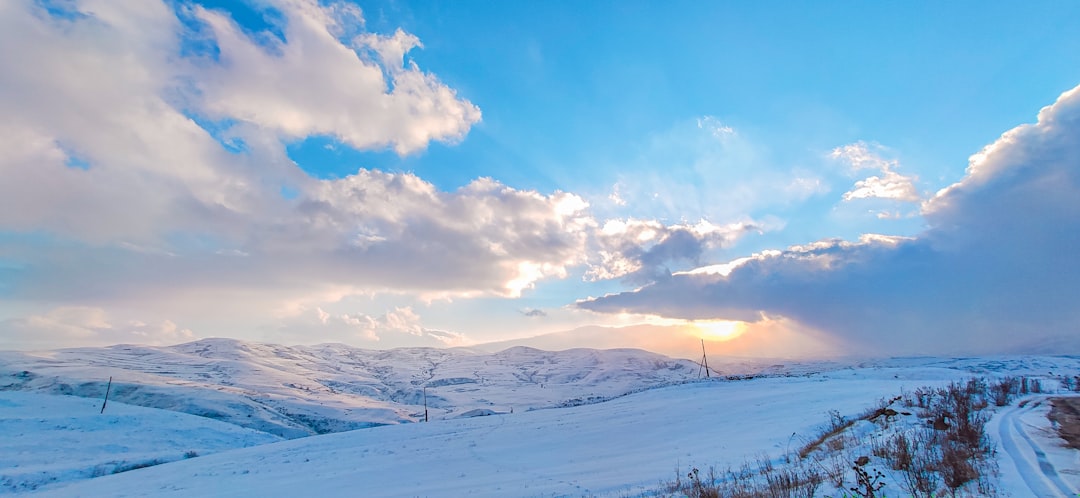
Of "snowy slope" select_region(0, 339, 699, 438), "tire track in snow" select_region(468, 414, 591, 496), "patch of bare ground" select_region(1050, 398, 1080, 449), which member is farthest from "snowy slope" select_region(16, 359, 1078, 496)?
"snowy slope" select_region(0, 339, 699, 438)

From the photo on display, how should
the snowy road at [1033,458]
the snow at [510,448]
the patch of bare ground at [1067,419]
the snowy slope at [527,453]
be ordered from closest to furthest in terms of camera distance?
1. the snowy road at [1033,458]
2. the patch of bare ground at [1067,419]
3. the snow at [510,448]
4. the snowy slope at [527,453]

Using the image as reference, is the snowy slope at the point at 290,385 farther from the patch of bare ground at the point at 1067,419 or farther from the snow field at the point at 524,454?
the patch of bare ground at the point at 1067,419

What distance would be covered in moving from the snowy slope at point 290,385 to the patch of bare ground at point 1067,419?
5430 centimetres

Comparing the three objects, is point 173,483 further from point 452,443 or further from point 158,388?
point 158,388

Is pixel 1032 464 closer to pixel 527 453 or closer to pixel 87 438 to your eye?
pixel 527 453

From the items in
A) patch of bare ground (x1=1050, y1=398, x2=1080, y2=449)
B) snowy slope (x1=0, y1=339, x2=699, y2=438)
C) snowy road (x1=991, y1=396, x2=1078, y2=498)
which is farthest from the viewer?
snowy slope (x1=0, y1=339, x2=699, y2=438)

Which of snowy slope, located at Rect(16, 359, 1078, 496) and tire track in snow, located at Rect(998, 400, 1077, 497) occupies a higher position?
tire track in snow, located at Rect(998, 400, 1077, 497)

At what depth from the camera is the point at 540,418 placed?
36469mm

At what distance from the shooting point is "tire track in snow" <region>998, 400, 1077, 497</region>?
652cm

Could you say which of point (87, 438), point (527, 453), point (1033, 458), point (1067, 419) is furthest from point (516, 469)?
point (87, 438)

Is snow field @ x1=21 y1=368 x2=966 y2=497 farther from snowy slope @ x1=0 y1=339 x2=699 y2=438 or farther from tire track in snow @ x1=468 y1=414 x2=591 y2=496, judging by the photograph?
snowy slope @ x1=0 y1=339 x2=699 y2=438

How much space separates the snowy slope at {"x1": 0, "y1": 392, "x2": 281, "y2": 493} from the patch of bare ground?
46.7 meters

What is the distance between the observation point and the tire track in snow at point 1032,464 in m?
6.52

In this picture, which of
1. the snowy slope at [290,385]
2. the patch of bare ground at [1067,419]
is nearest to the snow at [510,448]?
the patch of bare ground at [1067,419]
